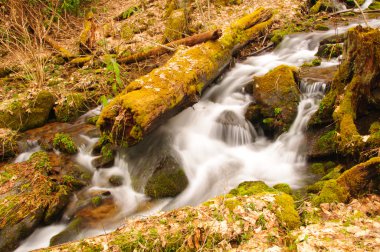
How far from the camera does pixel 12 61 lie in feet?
36.1

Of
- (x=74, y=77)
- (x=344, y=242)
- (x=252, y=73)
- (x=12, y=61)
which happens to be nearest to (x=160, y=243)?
(x=344, y=242)

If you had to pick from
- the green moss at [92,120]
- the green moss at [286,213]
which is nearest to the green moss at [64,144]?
the green moss at [92,120]

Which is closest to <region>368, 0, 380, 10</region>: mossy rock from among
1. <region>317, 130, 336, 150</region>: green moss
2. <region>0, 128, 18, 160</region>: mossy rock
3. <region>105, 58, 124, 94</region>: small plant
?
<region>317, 130, 336, 150</region>: green moss

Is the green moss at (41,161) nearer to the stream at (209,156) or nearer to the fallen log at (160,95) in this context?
the stream at (209,156)

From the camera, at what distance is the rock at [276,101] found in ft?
22.2

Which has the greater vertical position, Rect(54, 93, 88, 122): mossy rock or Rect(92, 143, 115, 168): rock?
Rect(54, 93, 88, 122): mossy rock

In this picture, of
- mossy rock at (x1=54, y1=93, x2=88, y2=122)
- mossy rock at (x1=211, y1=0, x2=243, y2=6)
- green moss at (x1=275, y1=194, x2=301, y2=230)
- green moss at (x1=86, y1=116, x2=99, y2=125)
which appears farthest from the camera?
mossy rock at (x1=211, y1=0, x2=243, y2=6)

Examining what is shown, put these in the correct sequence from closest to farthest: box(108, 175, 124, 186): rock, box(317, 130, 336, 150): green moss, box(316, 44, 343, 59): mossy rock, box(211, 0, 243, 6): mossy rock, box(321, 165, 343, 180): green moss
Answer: box(321, 165, 343, 180): green moss
box(317, 130, 336, 150): green moss
box(108, 175, 124, 186): rock
box(316, 44, 343, 59): mossy rock
box(211, 0, 243, 6): mossy rock

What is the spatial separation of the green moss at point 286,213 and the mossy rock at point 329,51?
22.5 feet

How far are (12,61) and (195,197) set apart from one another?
9.58 metres

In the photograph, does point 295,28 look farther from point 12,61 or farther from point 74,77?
point 12,61

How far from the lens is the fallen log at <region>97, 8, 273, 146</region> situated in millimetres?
5137

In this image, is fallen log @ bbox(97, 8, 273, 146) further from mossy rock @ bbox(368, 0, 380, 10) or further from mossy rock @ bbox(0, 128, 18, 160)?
mossy rock @ bbox(368, 0, 380, 10)

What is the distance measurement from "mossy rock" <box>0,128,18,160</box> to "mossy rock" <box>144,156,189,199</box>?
3728 mm
